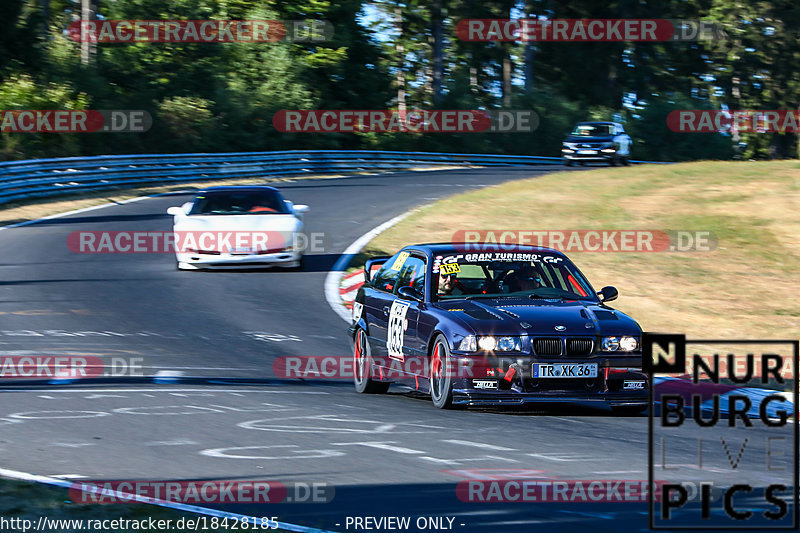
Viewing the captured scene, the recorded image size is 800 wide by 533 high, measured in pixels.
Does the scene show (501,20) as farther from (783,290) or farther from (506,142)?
(783,290)

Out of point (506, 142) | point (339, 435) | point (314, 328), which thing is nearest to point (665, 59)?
point (506, 142)

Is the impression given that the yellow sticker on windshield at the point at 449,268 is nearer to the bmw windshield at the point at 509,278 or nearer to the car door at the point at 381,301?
the bmw windshield at the point at 509,278

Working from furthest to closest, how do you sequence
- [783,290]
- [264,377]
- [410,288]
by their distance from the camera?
[783,290] → [264,377] → [410,288]

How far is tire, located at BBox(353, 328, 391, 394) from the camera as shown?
11773mm

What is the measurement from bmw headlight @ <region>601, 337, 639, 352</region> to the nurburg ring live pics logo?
680mm

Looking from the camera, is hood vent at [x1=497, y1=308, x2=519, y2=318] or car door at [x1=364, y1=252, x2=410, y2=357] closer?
hood vent at [x1=497, y1=308, x2=519, y2=318]

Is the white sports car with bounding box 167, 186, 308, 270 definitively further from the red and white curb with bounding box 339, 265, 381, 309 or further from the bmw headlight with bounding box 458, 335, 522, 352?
the bmw headlight with bounding box 458, 335, 522, 352

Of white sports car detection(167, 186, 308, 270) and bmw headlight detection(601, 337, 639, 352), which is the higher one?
white sports car detection(167, 186, 308, 270)

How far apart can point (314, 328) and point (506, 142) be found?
4966cm

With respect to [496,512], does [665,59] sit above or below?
above

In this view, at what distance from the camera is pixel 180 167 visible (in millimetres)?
39812

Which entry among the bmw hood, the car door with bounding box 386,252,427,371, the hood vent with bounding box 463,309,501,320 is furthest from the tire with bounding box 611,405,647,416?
the car door with bounding box 386,252,427,371

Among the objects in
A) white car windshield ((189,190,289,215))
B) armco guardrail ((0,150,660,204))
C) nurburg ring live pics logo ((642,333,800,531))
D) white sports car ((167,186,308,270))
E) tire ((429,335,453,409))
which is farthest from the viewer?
armco guardrail ((0,150,660,204))

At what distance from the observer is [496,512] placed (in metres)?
6.41
